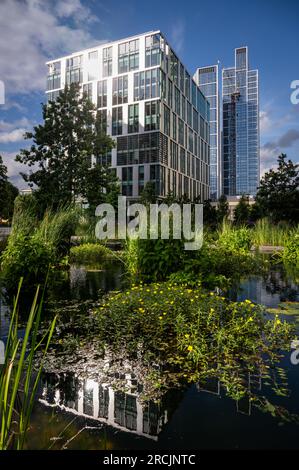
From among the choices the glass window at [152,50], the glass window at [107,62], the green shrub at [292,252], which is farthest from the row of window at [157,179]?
the green shrub at [292,252]

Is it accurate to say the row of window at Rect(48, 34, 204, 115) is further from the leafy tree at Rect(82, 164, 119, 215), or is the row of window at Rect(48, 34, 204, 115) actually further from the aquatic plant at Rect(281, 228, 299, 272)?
the aquatic plant at Rect(281, 228, 299, 272)

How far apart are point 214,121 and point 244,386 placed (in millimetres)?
161346

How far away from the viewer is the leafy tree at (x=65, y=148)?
19.3 metres

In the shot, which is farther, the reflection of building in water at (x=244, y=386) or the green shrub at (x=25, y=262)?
the green shrub at (x=25, y=262)

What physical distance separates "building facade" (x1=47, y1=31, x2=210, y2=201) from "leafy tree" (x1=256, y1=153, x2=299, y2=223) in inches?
1133

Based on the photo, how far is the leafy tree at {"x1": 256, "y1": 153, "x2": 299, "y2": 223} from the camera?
17266 mm

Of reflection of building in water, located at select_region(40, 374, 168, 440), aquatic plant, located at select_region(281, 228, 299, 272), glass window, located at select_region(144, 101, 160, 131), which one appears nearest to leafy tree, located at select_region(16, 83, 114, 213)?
aquatic plant, located at select_region(281, 228, 299, 272)

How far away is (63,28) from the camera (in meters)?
5.54

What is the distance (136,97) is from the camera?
4641cm

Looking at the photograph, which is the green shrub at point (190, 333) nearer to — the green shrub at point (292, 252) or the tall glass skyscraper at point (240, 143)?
the green shrub at point (292, 252)

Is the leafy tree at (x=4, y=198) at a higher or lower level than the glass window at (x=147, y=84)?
lower

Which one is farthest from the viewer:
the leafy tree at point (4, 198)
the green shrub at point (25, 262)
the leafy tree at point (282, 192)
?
the leafy tree at point (4, 198)

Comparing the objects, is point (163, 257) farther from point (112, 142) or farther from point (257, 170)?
point (257, 170)
